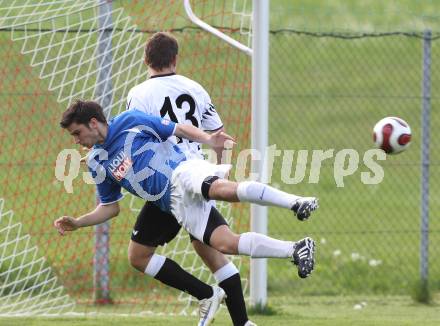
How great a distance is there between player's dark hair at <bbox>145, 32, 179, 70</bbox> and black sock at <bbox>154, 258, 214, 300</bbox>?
140 cm

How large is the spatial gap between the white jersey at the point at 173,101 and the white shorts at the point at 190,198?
1.53 feet

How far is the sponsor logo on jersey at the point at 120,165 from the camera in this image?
695 cm

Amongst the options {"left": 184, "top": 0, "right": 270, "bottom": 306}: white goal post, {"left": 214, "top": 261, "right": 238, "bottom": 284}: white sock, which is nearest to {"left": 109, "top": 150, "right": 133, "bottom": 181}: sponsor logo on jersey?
{"left": 214, "top": 261, "right": 238, "bottom": 284}: white sock

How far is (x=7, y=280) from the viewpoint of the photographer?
9.71 m

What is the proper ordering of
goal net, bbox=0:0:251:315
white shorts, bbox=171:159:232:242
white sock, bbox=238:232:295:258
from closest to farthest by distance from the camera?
white sock, bbox=238:232:295:258 < white shorts, bbox=171:159:232:242 < goal net, bbox=0:0:251:315

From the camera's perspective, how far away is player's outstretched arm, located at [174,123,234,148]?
6.82 metres

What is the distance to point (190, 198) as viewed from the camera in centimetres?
681

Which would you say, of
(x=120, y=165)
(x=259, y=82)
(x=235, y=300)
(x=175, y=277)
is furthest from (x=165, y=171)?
(x=259, y=82)

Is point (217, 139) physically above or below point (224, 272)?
above

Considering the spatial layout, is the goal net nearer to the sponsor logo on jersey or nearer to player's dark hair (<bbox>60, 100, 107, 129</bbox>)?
the sponsor logo on jersey

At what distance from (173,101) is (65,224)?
1156 millimetres

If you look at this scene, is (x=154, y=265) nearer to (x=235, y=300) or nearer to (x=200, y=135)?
(x=235, y=300)

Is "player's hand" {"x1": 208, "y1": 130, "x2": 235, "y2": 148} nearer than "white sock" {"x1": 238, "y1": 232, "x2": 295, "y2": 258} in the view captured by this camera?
No

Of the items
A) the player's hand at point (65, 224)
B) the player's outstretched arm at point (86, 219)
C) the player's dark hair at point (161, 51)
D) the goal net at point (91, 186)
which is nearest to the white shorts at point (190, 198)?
the player's outstretched arm at point (86, 219)
